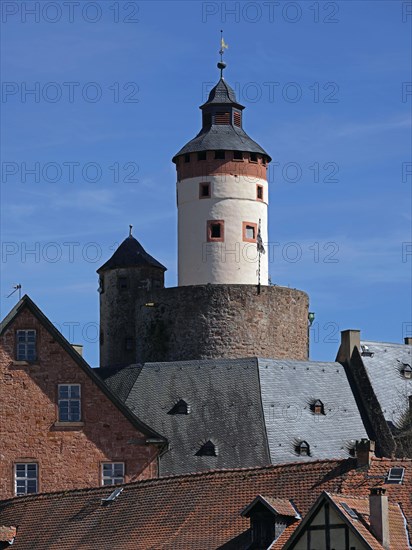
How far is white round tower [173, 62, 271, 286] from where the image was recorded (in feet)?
317

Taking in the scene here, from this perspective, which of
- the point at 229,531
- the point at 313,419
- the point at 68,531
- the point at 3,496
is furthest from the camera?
the point at 313,419

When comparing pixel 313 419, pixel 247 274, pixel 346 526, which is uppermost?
pixel 247 274

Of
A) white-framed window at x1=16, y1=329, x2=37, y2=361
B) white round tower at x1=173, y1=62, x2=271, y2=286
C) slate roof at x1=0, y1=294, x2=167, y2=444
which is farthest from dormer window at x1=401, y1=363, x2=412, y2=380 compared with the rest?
white-framed window at x1=16, y1=329, x2=37, y2=361

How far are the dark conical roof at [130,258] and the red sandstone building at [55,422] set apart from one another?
24771mm

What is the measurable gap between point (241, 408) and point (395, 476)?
93.4 ft

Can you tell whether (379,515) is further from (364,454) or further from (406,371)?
(406,371)

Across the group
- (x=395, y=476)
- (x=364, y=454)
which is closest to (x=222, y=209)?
(x=364, y=454)

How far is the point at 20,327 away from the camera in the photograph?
76062 mm

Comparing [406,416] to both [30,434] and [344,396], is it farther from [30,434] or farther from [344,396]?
[30,434]

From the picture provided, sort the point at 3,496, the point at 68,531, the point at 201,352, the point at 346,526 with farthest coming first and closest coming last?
1. the point at 201,352
2. the point at 3,496
3. the point at 68,531
4. the point at 346,526

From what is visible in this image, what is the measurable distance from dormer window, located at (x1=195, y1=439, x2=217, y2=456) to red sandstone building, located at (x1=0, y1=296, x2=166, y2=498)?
18.6 ft

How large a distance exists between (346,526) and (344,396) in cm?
3621

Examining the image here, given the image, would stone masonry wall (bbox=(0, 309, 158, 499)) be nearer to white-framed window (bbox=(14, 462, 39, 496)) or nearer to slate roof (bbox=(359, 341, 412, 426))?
white-framed window (bbox=(14, 462, 39, 496))

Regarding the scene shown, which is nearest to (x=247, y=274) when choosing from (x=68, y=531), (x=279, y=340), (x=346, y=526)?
(x=279, y=340)
